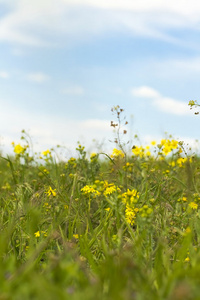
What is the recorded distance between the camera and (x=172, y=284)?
1.42 metres

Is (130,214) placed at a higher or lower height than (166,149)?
lower

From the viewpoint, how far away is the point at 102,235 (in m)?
2.86

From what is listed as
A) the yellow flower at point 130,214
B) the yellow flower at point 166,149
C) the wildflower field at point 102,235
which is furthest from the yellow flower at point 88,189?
the yellow flower at point 166,149

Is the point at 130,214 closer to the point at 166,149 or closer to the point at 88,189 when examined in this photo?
the point at 88,189

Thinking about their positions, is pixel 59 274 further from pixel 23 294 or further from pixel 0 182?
pixel 0 182

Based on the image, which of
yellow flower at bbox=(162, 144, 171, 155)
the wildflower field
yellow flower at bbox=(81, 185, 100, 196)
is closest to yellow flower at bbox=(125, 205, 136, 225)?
the wildflower field

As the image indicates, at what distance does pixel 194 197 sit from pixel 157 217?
41 centimetres

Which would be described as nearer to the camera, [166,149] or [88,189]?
[88,189]

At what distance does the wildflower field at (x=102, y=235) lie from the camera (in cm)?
133

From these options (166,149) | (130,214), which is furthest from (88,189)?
(166,149)

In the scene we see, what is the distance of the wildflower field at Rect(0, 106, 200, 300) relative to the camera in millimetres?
1333

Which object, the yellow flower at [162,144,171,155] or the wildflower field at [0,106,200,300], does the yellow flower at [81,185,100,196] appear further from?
the yellow flower at [162,144,171,155]

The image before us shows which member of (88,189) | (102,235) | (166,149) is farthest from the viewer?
(166,149)

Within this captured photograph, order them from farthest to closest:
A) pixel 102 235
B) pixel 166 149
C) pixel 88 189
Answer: pixel 166 149
pixel 88 189
pixel 102 235
